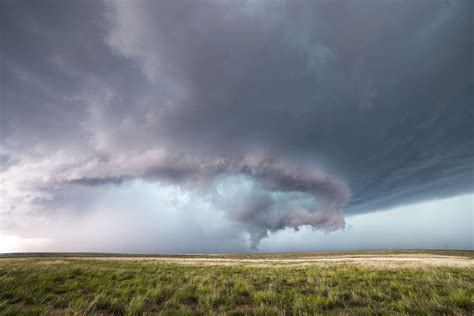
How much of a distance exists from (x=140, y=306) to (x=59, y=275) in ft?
24.7

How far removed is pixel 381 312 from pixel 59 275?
13599 mm

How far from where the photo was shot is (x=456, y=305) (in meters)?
6.18

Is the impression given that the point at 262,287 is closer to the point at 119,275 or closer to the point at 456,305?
the point at 456,305

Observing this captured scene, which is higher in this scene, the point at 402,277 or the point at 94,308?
the point at 94,308

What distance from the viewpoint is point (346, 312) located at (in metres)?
5.91

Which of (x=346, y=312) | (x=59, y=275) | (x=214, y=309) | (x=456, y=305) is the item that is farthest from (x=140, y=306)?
(x=456, y=305)

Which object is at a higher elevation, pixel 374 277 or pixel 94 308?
pixel 94 308

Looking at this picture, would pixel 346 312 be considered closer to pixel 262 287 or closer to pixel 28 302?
pixel 262 287

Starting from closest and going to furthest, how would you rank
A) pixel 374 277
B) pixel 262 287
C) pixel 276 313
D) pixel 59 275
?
pixel 276 313 < pixel 262 287 < pixel 59 275 < pixel 374 277

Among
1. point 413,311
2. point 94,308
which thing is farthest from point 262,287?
point 94,308

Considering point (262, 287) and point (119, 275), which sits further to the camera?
point (119, 275)

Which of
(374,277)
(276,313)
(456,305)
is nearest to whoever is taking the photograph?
(276,313)

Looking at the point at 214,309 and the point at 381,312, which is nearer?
the point at 381,312

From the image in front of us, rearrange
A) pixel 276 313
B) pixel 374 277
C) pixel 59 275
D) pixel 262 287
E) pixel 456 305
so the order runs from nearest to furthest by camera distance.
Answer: pixel 276 313 < pixel 456 305 < pixel 262 287 < pixel 59 275 < pixel 374 277
